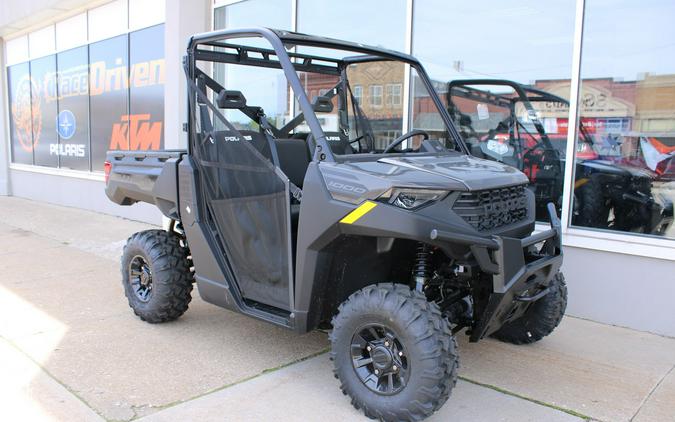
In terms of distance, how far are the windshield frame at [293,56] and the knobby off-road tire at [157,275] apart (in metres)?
0.88

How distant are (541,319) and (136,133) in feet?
26.4

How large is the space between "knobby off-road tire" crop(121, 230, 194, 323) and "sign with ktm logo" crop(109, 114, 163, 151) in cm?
511

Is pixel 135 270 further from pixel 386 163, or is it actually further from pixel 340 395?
pixel 386 163

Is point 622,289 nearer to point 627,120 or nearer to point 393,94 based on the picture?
point 627,120

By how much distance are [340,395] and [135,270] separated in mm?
2179

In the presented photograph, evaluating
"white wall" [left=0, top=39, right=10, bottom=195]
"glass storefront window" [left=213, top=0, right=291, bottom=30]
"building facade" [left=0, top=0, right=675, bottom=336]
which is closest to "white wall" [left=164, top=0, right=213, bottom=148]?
"building facade" [left=0, top=0, right=675, bottom=336]

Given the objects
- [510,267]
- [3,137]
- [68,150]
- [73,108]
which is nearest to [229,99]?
[510,267]

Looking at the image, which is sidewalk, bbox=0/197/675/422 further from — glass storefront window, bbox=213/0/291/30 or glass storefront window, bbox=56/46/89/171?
glass storefront window, bbox=56/46/89/171

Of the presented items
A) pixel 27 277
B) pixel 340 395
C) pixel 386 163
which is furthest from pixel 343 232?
pixel 27 277

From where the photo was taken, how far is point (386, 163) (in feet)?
10.7

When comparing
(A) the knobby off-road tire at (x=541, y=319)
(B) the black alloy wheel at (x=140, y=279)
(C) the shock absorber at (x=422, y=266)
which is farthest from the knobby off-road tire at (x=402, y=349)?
(B) the black alloy wheel at (x=140, y=279)

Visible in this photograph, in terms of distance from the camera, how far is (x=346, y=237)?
3.18 m

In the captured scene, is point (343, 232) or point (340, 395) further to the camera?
point (340, 395)

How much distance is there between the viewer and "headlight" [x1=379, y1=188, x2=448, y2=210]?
115 inches
